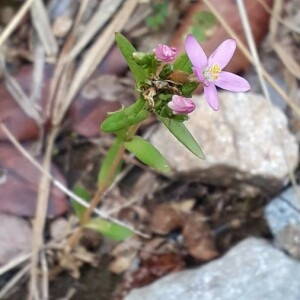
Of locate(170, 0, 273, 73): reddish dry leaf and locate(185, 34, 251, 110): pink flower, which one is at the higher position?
locate(185, 34, 251, 110): pink flower

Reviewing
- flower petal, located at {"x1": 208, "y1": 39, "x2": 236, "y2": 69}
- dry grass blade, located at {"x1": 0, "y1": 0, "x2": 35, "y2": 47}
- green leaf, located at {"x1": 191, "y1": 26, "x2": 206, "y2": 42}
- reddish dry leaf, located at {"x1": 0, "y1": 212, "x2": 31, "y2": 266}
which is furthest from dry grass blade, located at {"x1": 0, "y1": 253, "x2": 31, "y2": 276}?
flower petal, located at {"x1": 208, "y1": 39, "x2": 236, "y2": 69}

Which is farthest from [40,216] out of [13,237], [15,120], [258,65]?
[258,65]

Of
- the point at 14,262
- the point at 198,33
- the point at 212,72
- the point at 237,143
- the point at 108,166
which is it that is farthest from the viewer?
the point at 198,33

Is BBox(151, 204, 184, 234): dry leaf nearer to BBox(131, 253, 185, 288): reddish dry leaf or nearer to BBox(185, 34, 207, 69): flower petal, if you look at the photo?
BBox(131, 253, 185, 288): reddish dry leaf

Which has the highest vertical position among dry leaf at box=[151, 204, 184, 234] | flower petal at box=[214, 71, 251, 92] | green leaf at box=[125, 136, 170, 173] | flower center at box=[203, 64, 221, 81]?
flower center at box=[203, 64, 221, 81]

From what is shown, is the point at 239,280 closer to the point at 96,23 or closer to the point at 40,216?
the point at 40,216

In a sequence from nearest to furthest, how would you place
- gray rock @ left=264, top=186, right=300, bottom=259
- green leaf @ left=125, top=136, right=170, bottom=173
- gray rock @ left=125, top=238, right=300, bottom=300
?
green leaf @ left=125, top=136, right=170, bottom=173 < gray rock @ left=125, top=238, right=300, bottom=300 < gray rock @ left=264, top=186, right=300, bottom=259

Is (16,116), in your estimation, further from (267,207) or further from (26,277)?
(267,207)
